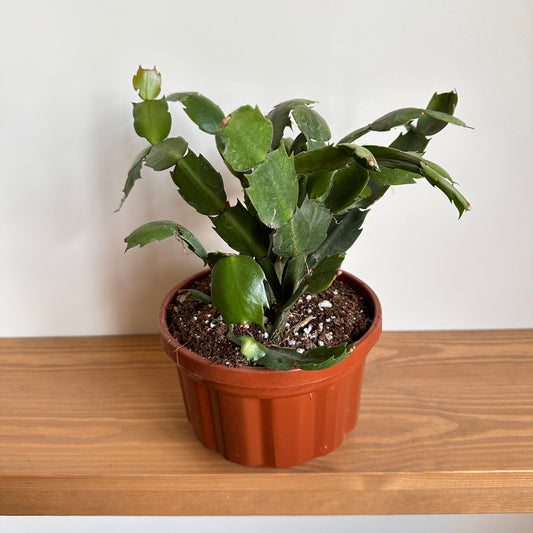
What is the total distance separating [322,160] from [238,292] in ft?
0.53

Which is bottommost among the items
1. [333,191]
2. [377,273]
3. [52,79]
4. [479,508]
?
[479,508]

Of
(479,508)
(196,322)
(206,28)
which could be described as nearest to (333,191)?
(196,322)

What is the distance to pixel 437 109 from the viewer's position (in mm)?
679

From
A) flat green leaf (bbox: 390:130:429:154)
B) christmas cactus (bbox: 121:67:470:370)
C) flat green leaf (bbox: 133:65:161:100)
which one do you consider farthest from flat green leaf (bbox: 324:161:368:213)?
flat green leaf (bbox: 133:65:161:100)

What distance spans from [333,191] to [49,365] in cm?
63

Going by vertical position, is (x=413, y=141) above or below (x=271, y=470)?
above

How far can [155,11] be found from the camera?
2.67 ft

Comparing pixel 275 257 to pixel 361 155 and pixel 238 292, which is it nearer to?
pixel 238 292

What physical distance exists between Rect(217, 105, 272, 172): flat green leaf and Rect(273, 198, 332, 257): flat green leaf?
97 millimetres

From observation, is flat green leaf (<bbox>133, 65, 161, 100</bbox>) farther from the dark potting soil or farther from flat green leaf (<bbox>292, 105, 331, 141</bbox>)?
the dark potting soil

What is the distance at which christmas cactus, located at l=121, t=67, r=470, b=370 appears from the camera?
52cm

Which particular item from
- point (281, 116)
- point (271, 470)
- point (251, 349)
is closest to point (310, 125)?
point (281, 116)

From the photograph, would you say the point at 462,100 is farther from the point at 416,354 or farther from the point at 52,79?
the point at 52,79

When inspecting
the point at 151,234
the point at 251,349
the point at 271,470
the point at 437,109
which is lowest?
the point at 271,470
